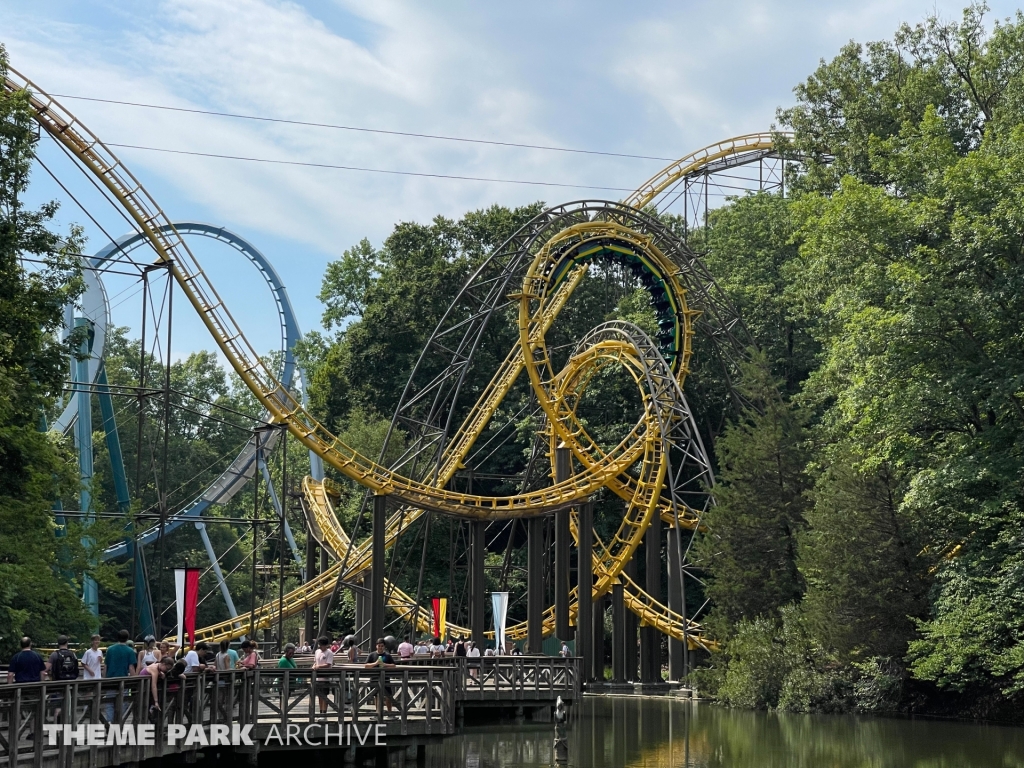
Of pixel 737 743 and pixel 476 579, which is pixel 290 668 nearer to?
pixel 737 743

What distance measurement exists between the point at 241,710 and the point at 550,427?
22.1 metres

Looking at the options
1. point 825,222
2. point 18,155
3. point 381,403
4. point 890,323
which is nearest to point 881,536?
point 890,323

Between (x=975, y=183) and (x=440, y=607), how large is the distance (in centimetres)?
1605

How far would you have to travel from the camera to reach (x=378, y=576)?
32.3 metres

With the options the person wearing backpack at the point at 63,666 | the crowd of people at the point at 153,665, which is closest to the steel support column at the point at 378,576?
the crowd of people at the point at 153,665

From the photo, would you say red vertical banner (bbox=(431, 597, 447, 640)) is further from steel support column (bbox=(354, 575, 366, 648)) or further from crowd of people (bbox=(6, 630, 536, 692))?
crowd of people (bbox=(6, 630, 536, 692))

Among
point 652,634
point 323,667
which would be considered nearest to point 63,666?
point 323,667

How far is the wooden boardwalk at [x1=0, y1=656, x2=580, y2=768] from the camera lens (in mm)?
12477

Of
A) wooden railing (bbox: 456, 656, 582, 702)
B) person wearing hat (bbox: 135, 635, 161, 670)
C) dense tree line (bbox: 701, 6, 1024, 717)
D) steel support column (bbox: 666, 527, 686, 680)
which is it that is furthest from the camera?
steel support column (bbox: 666, 527, 686, 680)

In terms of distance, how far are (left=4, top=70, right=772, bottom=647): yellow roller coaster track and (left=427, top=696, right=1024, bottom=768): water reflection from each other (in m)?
7.12

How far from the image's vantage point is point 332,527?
4381cm

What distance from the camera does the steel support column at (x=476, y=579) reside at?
34875 millimetres

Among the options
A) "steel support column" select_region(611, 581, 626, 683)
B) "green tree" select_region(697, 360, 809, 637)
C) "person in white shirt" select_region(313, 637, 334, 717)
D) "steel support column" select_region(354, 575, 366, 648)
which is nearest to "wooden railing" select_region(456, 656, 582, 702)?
"person in white shirt" select_region(313, 637, 334, 717)

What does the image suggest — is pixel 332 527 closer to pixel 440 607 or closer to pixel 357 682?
pixel 440 607
